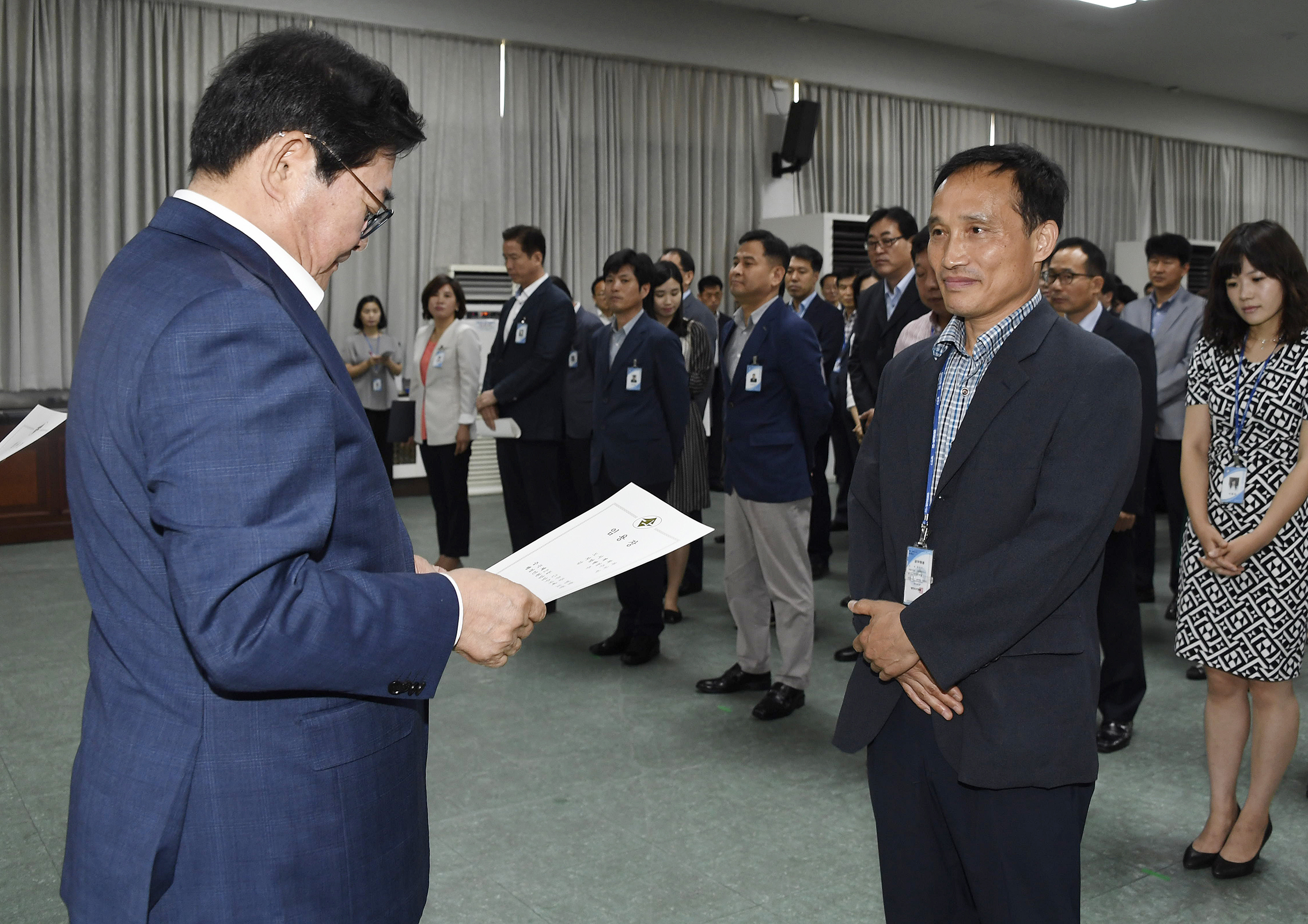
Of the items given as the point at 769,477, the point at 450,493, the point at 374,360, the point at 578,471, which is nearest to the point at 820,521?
the point at 578,471

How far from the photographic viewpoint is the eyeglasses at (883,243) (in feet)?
14.3

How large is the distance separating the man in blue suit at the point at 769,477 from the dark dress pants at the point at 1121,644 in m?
0.93

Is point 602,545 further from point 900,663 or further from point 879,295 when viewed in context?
point 879,295

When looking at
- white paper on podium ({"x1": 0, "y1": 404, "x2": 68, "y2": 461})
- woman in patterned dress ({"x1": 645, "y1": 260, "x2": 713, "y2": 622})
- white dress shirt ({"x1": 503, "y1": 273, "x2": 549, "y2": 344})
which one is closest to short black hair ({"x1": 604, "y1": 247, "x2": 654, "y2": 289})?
woman in patterned dress ({"x1": 645, "y1": 260, "x2": 713, "y2": 622})

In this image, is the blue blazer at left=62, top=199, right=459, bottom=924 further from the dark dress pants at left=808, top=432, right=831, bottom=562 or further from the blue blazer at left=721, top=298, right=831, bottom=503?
the dark dress pants at left=808, top=432, right=831, bottom=562

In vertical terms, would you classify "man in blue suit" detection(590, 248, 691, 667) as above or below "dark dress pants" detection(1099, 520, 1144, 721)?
above

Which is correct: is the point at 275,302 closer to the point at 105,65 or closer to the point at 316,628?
the point at 316,628

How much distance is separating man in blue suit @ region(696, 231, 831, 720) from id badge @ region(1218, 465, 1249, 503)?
51.6 inches

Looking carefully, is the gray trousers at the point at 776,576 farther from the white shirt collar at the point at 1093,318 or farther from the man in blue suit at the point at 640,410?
the white shirt collar at the point at 1093,318

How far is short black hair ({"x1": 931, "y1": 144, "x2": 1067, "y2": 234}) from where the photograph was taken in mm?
1583

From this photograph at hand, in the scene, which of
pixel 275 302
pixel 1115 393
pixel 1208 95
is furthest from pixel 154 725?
pixel 1208 95

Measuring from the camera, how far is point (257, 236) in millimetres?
1088


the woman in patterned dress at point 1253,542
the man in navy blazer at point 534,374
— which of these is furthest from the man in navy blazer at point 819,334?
the woman in patterned dress at point 1253,542

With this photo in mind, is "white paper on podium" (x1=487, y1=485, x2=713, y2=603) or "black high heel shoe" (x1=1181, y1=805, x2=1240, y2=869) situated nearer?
"white paper on podium" (x1=487, y1=485, x2=713, y2=603)
